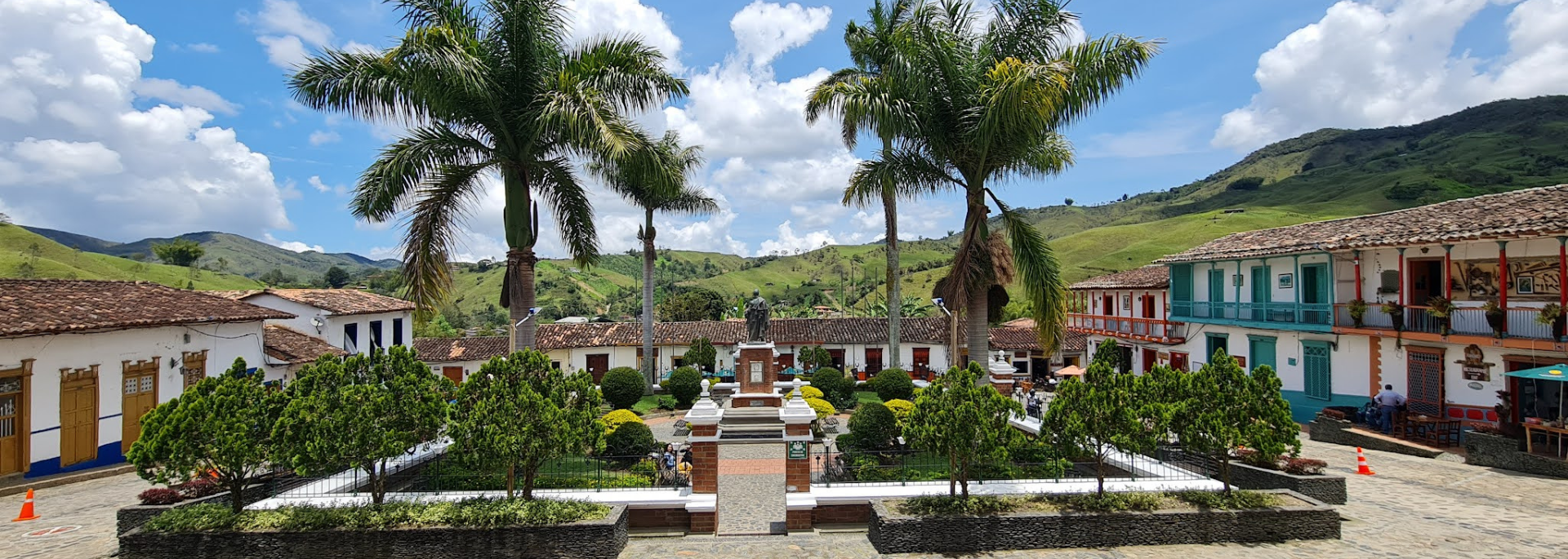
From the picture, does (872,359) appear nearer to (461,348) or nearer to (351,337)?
(461,348)

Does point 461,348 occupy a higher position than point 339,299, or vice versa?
point 339,299

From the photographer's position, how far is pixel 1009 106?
35.4 ft

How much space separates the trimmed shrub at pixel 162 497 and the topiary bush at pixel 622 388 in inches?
533

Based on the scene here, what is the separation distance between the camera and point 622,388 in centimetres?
2255

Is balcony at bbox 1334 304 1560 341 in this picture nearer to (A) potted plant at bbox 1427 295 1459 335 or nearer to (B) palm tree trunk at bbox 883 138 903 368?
(A) potted plant at bbox 1427 295 1459 335

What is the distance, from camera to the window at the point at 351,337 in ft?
79.6

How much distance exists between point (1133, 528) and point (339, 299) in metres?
26.0

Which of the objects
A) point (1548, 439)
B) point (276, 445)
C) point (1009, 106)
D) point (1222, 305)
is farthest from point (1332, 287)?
point (276, 445)

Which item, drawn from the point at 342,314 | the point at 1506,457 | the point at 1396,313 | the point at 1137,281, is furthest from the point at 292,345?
the point at 1137,281

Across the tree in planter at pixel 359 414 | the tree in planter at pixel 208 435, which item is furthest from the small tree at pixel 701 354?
the tree in planter at pixel 208 435

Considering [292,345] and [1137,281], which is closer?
[292,345]

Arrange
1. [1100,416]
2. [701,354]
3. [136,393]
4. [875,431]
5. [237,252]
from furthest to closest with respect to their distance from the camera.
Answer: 1. [237,252]
2. [701,354]
3. [136,393]
4. [875,431]
5. [1100,416]

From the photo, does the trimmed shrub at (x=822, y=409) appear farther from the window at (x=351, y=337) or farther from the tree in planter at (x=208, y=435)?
the window at (x=351, y=337)

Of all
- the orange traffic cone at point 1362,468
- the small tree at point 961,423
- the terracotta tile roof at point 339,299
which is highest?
the terracotta tile roof at point 339,299
